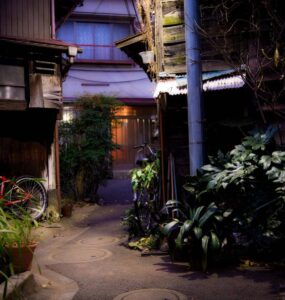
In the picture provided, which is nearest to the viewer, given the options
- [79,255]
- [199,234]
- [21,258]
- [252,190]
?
[21,258]

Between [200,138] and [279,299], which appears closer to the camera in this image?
[279,299]

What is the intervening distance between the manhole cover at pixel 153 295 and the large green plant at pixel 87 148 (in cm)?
890

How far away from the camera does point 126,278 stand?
6344mm

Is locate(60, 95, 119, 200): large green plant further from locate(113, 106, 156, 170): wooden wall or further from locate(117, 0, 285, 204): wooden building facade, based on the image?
locate(117, 0, 285, 204): wooden building facade

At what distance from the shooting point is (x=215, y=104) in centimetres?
848

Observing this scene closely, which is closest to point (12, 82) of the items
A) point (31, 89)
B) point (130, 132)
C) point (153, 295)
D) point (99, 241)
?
point (31, 89)

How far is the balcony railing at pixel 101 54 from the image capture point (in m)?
23.2

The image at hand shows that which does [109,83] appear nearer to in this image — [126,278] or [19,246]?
[126,278]

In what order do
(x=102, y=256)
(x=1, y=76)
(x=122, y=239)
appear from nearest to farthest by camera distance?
(x=102, y=256) → (x=122, y=239) → (x=1, y=76)

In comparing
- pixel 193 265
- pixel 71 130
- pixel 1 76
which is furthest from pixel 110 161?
pixel 193 265

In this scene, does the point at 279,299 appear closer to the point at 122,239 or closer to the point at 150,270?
the point at 150,270

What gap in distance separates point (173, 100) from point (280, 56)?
7.81ft

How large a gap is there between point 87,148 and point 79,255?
7.24 metres

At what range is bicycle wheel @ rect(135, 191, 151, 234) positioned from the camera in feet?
28.9
